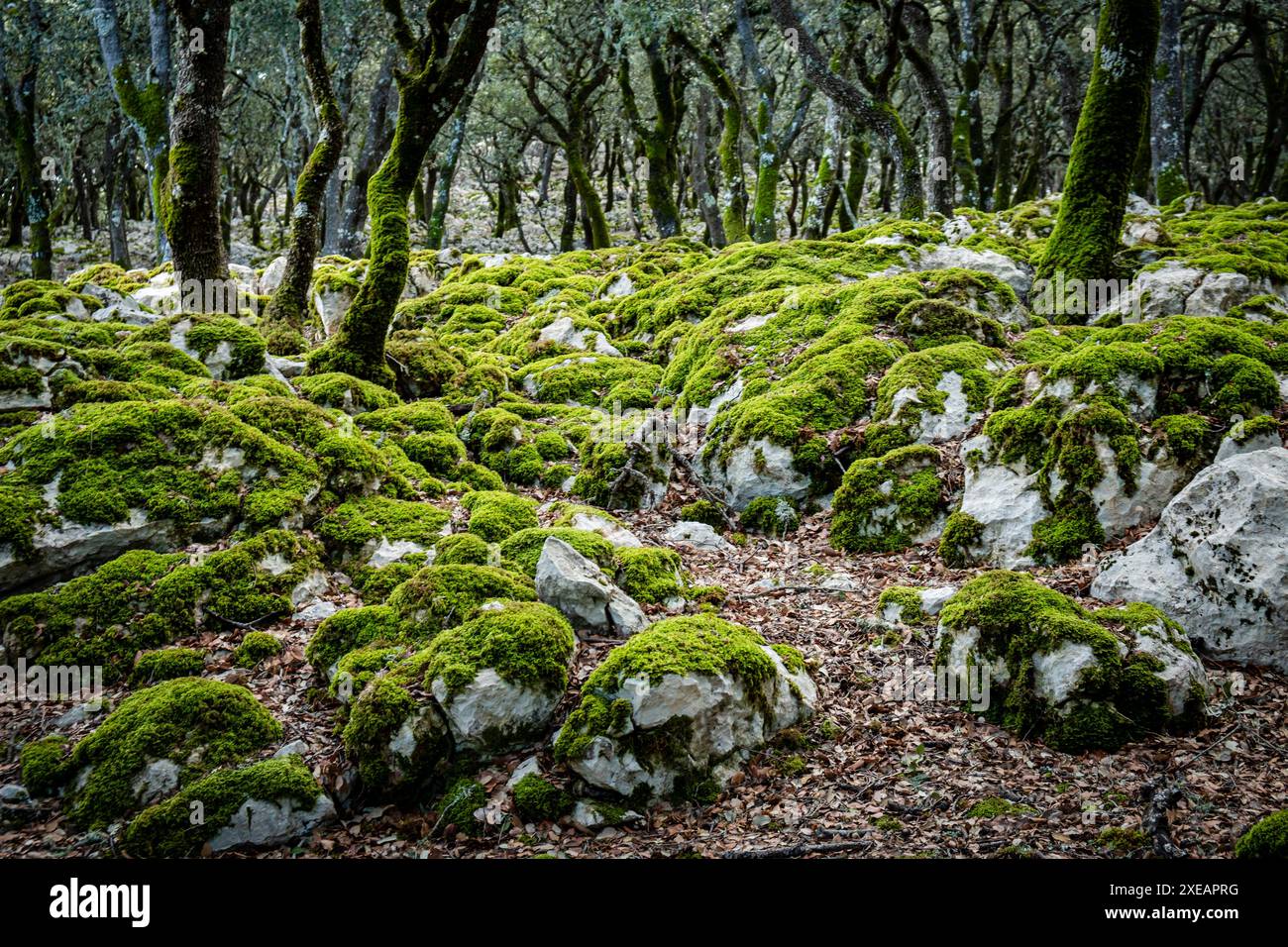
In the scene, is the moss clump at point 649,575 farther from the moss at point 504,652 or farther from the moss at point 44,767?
the moss at point 44,767

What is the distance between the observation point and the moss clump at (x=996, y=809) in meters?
4.93

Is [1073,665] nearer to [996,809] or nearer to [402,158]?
[996,809]

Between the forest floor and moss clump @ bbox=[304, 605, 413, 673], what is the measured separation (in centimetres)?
19

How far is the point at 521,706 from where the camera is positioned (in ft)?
18.3

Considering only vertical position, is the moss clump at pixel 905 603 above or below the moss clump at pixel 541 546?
below

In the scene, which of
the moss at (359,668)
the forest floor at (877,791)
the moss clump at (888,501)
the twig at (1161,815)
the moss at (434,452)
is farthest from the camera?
the moss at (434,452)

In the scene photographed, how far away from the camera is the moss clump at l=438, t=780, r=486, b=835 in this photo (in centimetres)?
511

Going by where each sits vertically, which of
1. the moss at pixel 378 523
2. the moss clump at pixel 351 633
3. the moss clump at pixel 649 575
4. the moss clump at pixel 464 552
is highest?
the moss at pixel 378 523

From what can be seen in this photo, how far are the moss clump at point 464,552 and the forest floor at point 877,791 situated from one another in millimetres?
1615

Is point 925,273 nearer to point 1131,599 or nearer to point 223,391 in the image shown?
point 1131,599

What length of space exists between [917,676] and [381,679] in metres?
4.31

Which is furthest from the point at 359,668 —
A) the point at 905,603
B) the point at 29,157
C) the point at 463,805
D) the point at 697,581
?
the point at 29,157

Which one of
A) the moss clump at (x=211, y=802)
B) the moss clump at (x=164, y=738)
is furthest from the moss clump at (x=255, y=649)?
the moss clump at (x=211, y=802)

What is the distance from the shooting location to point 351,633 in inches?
258
